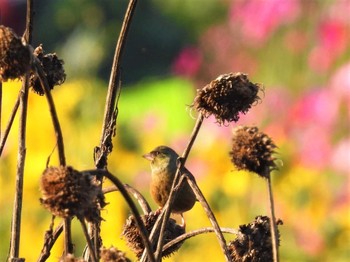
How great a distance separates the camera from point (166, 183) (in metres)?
1.30

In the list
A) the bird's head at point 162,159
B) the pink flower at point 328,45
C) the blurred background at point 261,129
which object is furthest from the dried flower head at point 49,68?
the pink flower at point 328,45

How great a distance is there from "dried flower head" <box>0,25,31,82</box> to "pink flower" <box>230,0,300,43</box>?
363 cm

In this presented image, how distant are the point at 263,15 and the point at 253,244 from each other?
3652 millimetres

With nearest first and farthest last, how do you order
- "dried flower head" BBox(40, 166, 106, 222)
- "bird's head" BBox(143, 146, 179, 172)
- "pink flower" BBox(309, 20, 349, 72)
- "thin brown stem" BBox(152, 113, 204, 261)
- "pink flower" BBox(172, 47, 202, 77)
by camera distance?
"dried flower head" BBox(40, 166, 106, 222)
"thin brown stem" BBox(152, 113, 204, 261)
"bird's head" BBox(143, 146, 179, 172)
"pink flower" BBox(309, 20, 349, 72)
"pink flower" BBox(172, 47, 202, 77)

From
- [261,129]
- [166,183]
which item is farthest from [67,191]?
[261,129]

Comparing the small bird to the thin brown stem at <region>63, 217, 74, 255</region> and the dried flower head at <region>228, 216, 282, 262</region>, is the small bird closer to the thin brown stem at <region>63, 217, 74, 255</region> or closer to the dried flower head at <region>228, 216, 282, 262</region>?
the dried flower head at <region>228, 216, 282, 262</region>

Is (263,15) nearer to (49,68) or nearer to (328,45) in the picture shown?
(328,45)

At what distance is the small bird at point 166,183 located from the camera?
1.23 meters

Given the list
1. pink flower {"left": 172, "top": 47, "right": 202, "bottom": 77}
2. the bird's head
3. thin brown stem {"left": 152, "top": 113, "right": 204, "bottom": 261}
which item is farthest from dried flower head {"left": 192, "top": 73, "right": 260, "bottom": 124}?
pink flower {"left": 172, "top": 47, "right": 202, "bottom": 77}

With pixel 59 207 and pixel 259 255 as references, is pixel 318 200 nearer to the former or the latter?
pixel 259 255

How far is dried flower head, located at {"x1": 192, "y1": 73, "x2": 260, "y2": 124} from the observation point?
33.0 inches

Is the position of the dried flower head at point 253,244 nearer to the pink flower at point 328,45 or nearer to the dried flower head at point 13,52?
the dried flower head at point 13,52

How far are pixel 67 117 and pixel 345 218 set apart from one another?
3.28ft

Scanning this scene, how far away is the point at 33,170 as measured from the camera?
Answer: 3078 mm
